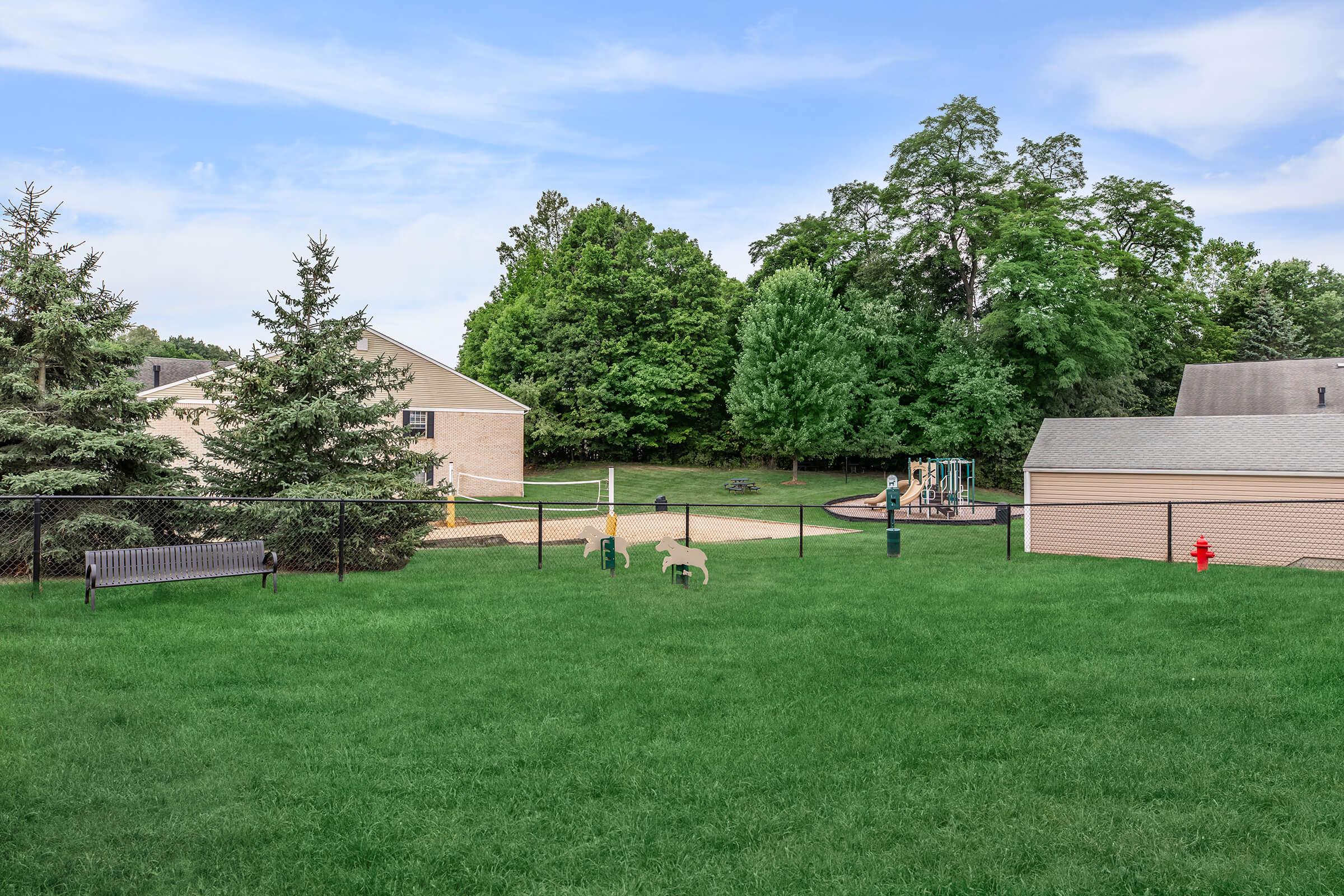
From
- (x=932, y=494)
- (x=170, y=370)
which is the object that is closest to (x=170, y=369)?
(x=170, y=370)

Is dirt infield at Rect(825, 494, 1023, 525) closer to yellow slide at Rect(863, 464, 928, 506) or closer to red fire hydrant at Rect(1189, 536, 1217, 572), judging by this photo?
yellow slide at Rect(863, 464, 928, 506)

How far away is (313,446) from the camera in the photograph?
51.3ft

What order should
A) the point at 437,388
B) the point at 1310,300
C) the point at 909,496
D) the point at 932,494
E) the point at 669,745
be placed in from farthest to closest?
the point at 1310,300, the point at 437,388, the point at 932,494, the point at 909,496, the point at 669,745

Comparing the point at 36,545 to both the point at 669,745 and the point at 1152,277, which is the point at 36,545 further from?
the point at 1152,277

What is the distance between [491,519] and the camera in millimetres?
27406

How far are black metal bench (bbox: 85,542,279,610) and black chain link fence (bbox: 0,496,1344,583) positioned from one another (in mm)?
741

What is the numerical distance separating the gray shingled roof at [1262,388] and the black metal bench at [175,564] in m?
35.0

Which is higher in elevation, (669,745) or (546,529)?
(546,529)

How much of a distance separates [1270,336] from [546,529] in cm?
4911

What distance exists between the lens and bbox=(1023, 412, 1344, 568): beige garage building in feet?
60.5

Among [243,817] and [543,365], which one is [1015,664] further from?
[543,365]

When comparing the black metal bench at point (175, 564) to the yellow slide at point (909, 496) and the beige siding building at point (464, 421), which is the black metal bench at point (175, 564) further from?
the yellow slide at point (909, 496)

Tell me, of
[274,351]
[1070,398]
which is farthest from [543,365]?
[274,351]

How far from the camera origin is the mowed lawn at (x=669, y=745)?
14.5 ft
